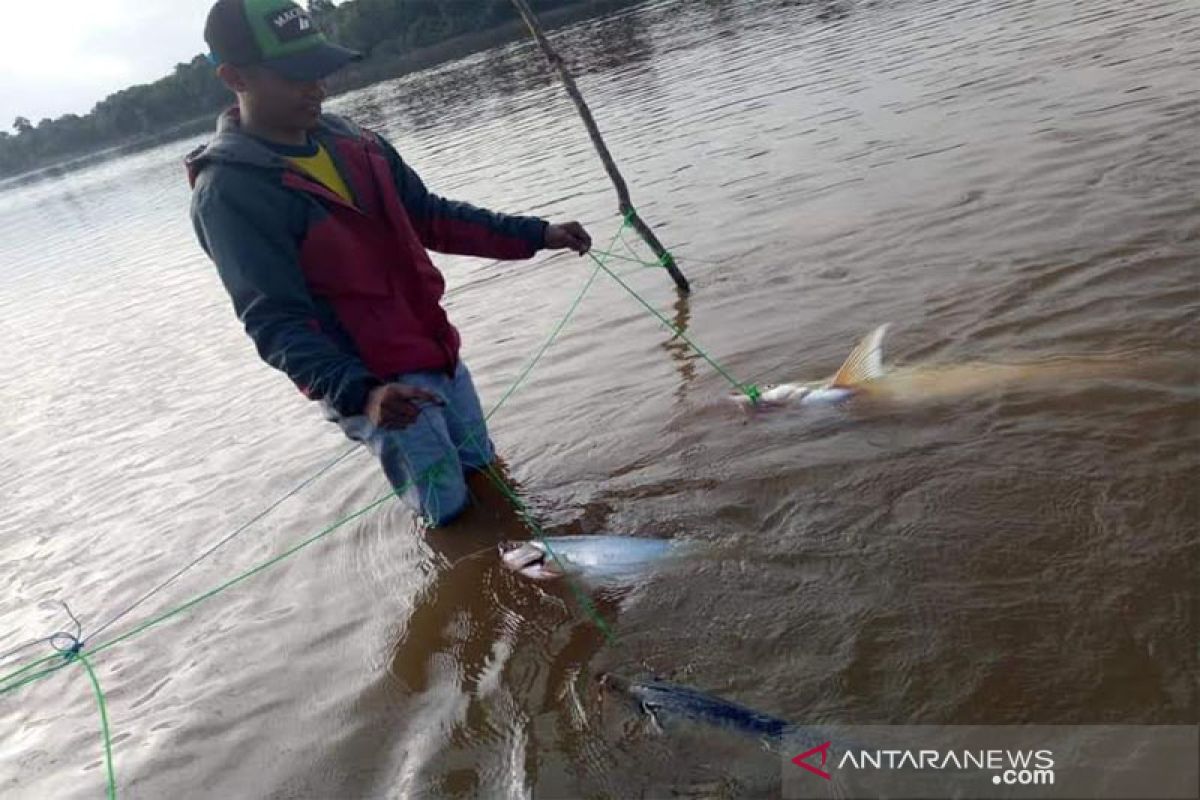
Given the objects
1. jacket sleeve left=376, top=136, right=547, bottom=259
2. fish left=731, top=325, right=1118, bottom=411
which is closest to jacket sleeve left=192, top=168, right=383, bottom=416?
jacket sleeve left=376, top=136, right=547, bottom=259

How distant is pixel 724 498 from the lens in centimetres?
446

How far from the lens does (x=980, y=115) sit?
10.0m

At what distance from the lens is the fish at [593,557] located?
4043 mm

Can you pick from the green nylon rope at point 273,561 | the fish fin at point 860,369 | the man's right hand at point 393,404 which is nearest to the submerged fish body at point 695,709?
the man's right hand at point 393,404

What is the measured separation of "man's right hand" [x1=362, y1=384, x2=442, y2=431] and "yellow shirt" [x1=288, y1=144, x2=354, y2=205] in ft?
3.17

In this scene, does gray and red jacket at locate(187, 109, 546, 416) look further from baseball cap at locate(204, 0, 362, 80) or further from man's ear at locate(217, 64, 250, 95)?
baseball cap at locate(204, 0, 362, 80)

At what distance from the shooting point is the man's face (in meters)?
3.65

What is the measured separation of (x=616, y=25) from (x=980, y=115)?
31.7 metres

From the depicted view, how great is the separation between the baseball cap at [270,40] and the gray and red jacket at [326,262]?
32 cm

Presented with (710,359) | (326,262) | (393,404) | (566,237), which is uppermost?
(326,262)

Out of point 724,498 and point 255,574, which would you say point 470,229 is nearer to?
point 724,498

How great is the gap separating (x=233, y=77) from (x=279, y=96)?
196 mm

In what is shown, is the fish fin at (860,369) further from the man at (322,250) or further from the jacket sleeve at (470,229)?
the man at (322,250)
